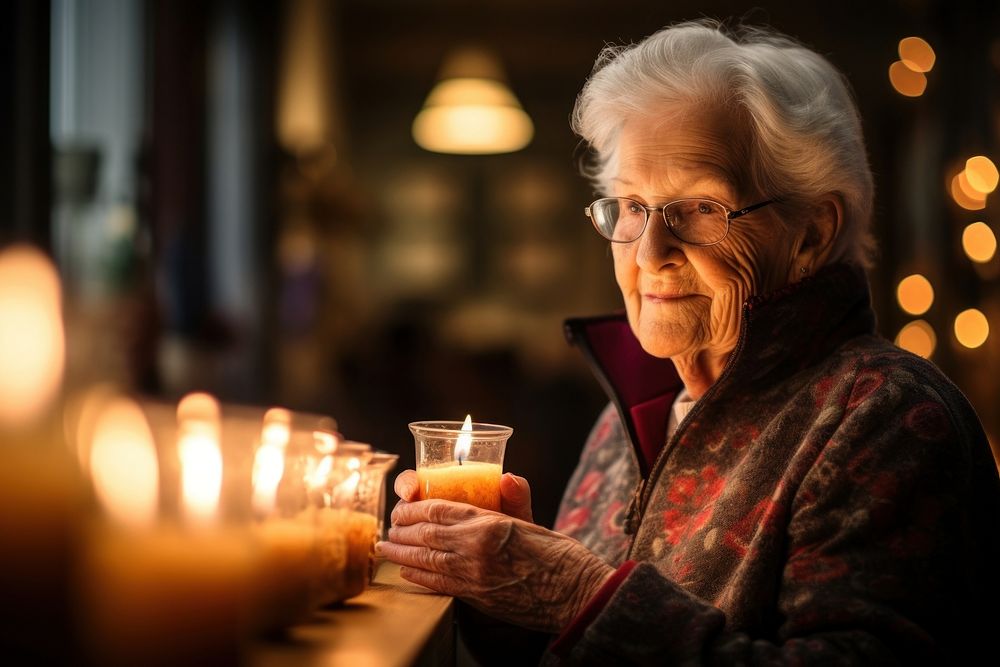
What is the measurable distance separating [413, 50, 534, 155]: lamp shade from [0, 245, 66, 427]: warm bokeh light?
418 centimetres

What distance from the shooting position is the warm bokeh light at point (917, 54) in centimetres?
570

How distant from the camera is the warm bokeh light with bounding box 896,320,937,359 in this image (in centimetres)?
543

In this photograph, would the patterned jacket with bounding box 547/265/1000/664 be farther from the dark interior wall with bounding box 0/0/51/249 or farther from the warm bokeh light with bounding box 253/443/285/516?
the dark interior wall with bounding box 0/0/51/249

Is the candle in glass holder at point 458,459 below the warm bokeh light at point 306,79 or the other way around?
below

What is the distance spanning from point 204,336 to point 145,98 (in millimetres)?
1215

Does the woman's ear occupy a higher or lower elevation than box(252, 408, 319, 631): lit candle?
higher

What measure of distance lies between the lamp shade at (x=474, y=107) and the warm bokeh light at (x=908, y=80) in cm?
240

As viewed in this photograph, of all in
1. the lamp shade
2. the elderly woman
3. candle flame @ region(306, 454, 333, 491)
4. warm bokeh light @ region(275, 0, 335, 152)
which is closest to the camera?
candle flame @ region(306, 454, 333, 491)

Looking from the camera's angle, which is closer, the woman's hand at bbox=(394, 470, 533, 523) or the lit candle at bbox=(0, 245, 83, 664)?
the lit candle at bbox=(0, 245, 83, 664)

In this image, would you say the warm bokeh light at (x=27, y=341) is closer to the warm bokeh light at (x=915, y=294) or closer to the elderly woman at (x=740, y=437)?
the elderly woman at (x=740, y=437)

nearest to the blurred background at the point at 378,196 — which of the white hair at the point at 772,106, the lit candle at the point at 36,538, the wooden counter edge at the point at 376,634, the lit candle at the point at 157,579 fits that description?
the white hair at the point at 772,106

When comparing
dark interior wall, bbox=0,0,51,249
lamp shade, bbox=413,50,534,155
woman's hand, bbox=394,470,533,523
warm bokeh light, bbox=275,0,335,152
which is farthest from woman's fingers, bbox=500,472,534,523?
warm bokeh light, bbox=275,0,335,152

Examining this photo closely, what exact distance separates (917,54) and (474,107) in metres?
2.64

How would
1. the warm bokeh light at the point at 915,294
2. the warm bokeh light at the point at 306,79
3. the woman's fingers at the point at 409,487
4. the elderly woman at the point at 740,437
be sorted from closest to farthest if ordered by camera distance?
1. the elderly woman at the point at 740,437
2. the woman's fingers at the point at 409,487
3. the warm bokeh light at the point at 915,294
4. the warm bokeh light at the point at 306,79
